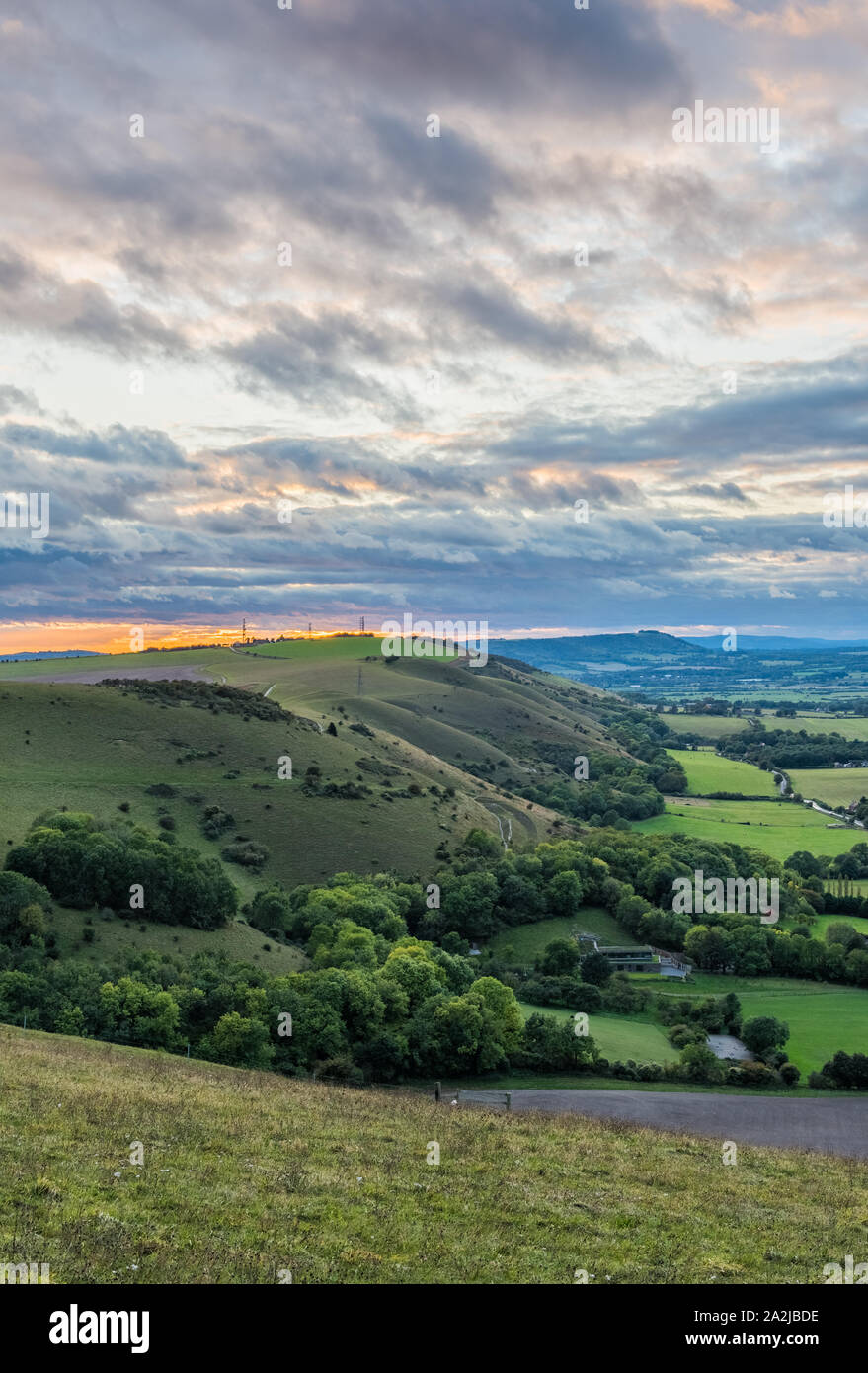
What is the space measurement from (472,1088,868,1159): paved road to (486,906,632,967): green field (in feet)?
128

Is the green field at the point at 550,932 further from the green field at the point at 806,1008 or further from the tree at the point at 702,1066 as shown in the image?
the tree at the point at 702,1066

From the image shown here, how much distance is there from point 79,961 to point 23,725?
70857 millimetres

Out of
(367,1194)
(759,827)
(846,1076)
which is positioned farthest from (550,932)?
(367,1194)

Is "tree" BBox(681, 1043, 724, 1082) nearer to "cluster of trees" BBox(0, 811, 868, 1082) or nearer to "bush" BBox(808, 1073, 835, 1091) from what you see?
"cluster of trees" BBox(0, 811, 868, 1082)

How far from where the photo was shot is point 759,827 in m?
172

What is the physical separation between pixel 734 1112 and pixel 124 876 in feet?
177

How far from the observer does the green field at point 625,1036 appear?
67312mm

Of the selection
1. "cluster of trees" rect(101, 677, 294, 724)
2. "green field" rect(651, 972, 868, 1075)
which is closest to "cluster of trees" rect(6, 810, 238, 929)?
"green field" rect(651, 972, 868, 1075)

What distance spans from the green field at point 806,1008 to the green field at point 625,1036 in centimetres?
1035

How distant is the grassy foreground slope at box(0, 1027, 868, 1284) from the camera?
16.7m

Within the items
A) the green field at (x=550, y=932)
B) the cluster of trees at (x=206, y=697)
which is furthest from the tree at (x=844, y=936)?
the cluster of trees at (x=206, y=697)
